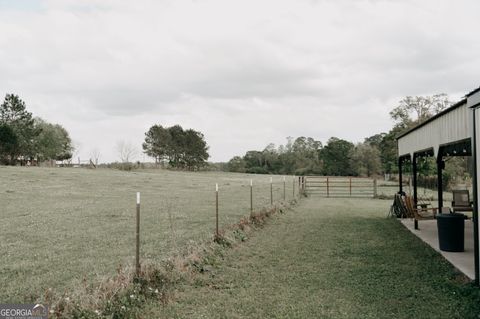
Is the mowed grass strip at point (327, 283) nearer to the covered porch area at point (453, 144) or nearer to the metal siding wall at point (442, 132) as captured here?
the covered porch area at point (453, 144)

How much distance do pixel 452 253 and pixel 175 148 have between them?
73428 mm

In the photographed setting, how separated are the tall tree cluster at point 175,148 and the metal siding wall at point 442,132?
223ft

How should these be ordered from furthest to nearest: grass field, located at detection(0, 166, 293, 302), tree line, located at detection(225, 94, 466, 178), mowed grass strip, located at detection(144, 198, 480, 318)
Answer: tree line, located at detection(225, 94, 466, 178), grass field, located at detection(0, 166, 293, 302), mowed grass strip, located at detection(144, 198, 480, 318)

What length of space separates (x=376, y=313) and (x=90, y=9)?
11941mm

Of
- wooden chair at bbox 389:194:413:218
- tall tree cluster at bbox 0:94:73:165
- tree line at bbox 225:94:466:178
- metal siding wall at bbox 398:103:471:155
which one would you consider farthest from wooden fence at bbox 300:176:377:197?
tall tree cluster at bbox 0:94:73:165

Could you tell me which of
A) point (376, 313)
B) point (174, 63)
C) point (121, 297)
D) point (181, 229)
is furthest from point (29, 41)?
point (376, 313)

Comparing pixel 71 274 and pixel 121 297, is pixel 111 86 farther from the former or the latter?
pixel 121 297

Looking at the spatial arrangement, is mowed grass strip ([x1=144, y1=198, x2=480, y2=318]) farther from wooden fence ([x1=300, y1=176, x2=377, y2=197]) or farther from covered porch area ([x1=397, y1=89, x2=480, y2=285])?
wooden fence ([x1=300, y1=176, x2=377, y2=197])

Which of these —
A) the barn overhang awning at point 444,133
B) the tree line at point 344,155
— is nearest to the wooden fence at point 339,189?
the tree line at point 344,155

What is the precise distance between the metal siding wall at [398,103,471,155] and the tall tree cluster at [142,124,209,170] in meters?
67.9

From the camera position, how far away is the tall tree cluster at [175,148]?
260 ft

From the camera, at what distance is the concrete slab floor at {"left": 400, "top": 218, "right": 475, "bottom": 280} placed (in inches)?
263

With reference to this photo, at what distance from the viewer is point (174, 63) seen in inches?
693

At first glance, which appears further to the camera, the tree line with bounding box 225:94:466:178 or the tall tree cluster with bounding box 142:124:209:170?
the tall tree cluster with bounding box 142:124:209:170
